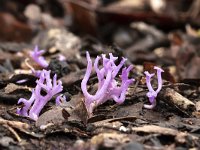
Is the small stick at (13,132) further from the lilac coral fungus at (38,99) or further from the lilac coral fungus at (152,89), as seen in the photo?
the lilac coral fungus at (152,89)

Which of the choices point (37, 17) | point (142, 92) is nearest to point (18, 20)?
point (37, 17)

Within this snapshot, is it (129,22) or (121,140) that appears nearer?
(121,140)

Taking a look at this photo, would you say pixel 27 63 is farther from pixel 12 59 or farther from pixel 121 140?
pixel 121 140

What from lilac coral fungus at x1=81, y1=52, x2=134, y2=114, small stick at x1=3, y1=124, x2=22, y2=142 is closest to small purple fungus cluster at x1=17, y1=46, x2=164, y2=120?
lilac coral fungus at x1=81, y1=52, x2=134, y2=114

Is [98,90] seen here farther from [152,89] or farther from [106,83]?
[152,89]

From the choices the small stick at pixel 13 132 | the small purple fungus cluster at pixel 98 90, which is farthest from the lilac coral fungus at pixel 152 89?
the small stick at pixel 13 132

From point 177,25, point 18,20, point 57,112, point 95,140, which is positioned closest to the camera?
point 95,140

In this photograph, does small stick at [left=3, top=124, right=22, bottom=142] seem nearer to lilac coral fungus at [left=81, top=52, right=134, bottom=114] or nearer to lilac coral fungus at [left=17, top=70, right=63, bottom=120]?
lilac coral fungus at [left=17, top=70, right=63, bottom=120]

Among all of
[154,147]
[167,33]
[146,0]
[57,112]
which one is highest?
[146,0]
